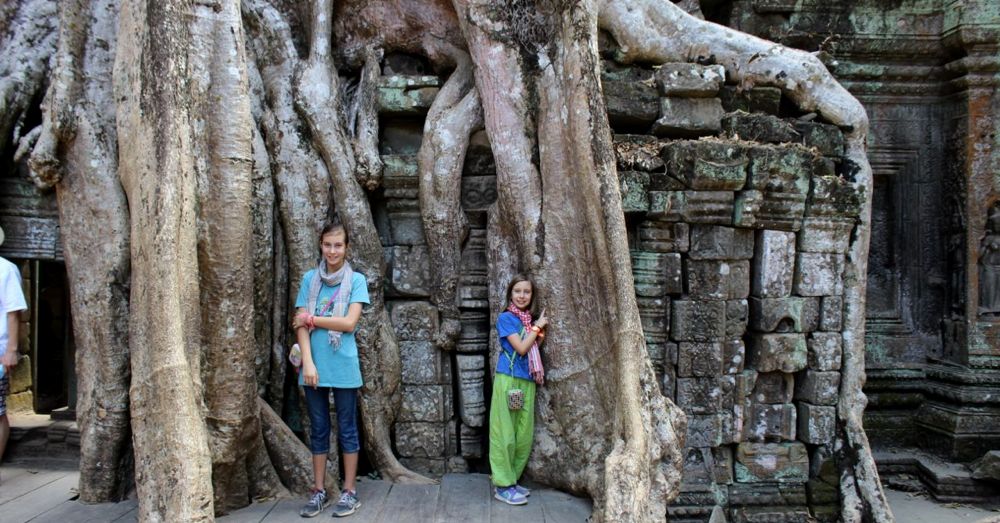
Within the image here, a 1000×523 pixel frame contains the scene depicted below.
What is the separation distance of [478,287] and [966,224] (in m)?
4.36

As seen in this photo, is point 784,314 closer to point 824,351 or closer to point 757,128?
point 824,351

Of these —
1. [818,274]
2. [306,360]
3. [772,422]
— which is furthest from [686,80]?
[306,360]

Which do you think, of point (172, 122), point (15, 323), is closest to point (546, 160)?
point (172, 122)

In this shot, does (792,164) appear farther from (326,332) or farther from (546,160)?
(326,332)

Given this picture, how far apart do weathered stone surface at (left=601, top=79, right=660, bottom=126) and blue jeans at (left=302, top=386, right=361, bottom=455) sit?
232 centimetres

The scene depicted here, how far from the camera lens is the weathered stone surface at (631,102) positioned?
4074mm

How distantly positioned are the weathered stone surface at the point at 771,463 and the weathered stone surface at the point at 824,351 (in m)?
0.52

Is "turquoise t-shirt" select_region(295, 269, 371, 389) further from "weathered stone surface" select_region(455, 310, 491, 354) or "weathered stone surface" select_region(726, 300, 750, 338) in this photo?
"weathered stone surface" select_region(726, 300, 750, 338)

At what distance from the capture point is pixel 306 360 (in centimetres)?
299

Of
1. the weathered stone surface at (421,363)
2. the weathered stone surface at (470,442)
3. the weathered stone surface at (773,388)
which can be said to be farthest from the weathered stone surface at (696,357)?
the weathered stone surface at (421,363)

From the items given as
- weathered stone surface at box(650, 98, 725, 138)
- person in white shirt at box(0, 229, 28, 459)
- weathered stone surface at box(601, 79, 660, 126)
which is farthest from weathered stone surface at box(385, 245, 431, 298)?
person in white shirt at box(0, 229, 28, 459)

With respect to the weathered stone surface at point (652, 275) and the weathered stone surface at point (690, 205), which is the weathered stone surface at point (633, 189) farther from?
the weathered stone surface at point (652, 275)

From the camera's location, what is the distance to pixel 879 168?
582cm

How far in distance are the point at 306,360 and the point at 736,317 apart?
2.50 m
